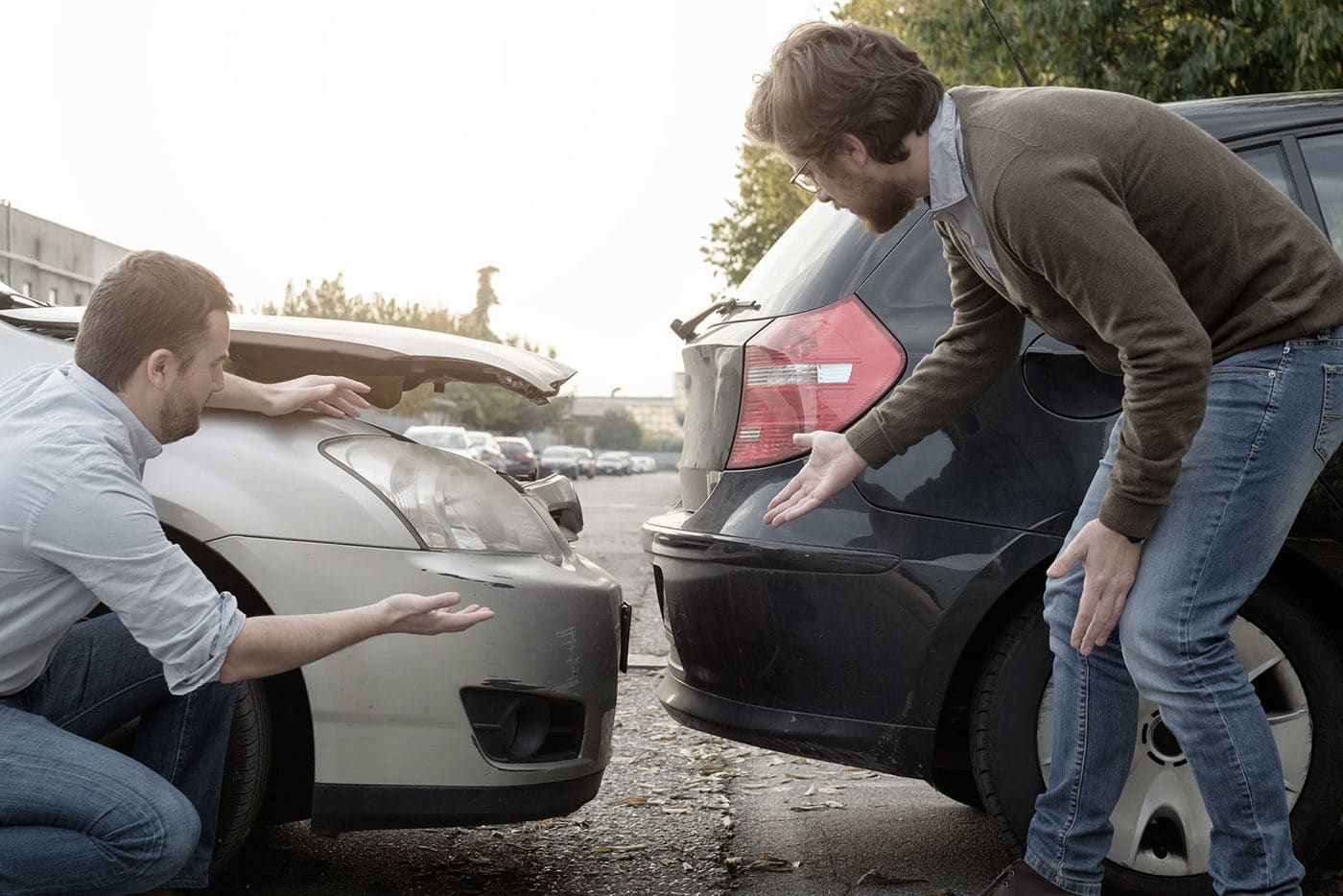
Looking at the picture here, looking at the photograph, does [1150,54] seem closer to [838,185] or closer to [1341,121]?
[1341,121]

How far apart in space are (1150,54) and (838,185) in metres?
8.16

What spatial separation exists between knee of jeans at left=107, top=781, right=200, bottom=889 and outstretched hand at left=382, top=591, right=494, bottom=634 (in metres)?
0.45

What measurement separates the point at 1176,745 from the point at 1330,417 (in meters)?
0.82

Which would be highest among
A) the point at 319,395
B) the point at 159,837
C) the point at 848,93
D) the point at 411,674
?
the point at 848,93

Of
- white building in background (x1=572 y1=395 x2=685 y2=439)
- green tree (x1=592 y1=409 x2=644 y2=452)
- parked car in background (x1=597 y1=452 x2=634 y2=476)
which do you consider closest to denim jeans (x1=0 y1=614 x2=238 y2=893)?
parked car in background (x1=597 y1=452 x2=634 y2=476)

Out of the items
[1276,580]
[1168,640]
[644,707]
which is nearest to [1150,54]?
[644,707]

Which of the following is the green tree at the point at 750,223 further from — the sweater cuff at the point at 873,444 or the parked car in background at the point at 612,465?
the parked car in background at the point at 612,465

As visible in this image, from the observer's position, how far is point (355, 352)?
2.84 meters

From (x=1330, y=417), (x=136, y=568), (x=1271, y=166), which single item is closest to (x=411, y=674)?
(x=136, y=568)

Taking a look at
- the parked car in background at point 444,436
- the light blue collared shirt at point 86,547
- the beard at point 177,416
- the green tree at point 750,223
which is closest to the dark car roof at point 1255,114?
the beard at point 177,416

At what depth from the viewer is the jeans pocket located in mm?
2107

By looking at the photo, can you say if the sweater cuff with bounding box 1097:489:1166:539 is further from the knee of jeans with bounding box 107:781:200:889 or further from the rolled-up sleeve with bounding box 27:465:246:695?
the knee of jeans with bounding box 107:781:200:889

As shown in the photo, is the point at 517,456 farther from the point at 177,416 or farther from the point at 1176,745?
the point at 177,416

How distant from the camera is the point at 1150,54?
9422 mm
